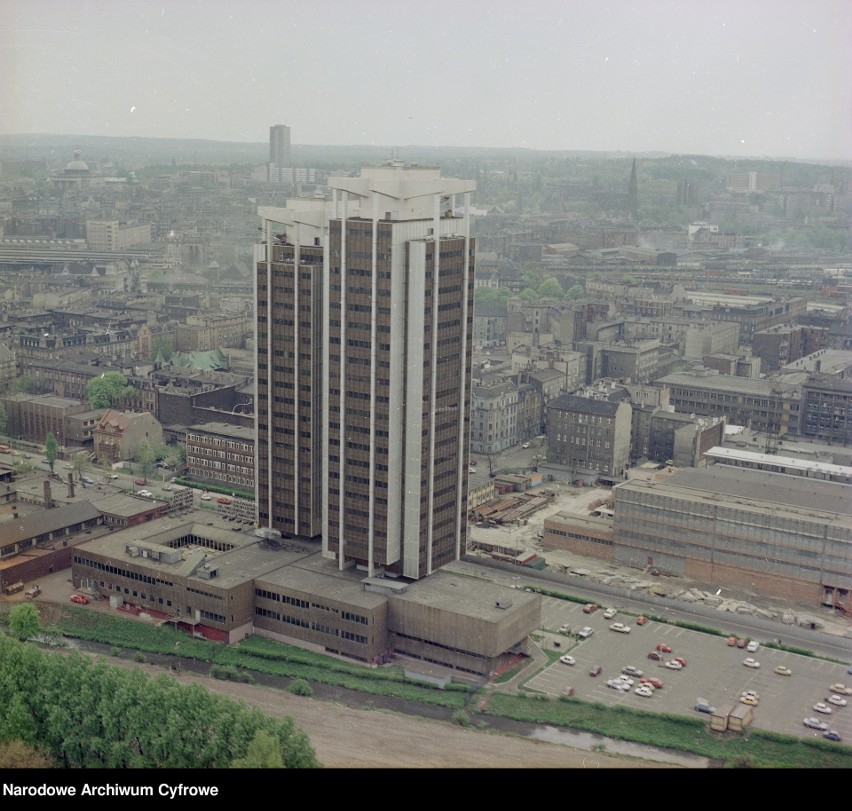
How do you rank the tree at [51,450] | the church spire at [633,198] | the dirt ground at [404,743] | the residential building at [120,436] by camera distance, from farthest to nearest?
the church spire at [633,198], the residential building at [120,436], the tree at [51,450], the dirt ground at [404,743]

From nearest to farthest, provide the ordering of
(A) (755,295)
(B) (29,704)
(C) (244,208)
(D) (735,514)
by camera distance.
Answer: (B) (29,704)
(D) (735,514)
(C) (244,208)
(A) (755,295)

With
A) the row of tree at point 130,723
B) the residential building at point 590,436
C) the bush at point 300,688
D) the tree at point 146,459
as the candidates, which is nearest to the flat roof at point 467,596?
the bush at point 300,688

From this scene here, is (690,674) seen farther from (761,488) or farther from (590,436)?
(590,436)

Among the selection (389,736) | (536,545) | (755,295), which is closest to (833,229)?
(755,295)

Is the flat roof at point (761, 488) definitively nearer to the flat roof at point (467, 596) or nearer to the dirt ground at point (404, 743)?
the flat roof at point (467, 596)

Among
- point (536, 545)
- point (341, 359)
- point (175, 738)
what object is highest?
point (341, 359)

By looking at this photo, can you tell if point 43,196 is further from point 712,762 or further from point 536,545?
point 712,762

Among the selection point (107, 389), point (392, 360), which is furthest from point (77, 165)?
point (392, 360)
